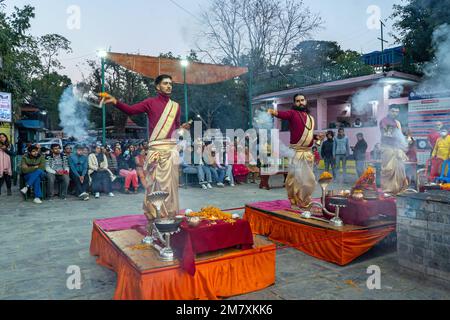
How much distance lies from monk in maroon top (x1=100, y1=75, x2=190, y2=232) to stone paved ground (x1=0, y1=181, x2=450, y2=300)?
3.52 ft

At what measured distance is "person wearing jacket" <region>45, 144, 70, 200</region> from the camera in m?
9.14

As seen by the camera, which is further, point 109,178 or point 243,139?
point 243,139

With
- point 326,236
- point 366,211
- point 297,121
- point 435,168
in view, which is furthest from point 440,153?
point 326,236

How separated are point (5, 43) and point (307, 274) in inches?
463

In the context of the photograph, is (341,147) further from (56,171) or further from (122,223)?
(122,223)

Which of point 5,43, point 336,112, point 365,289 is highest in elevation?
point 5,43

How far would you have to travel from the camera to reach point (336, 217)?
4578 mm

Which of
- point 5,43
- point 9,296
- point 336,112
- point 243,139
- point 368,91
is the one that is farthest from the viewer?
point 336,112

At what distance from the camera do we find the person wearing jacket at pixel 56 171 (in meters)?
9.14

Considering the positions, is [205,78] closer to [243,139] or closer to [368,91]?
[243,139]

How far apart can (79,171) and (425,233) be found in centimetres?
811

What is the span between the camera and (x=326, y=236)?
14.5 feet

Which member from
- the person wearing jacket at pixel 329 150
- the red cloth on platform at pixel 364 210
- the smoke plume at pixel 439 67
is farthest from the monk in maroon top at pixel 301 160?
the smoke plume at pixel 439 67
